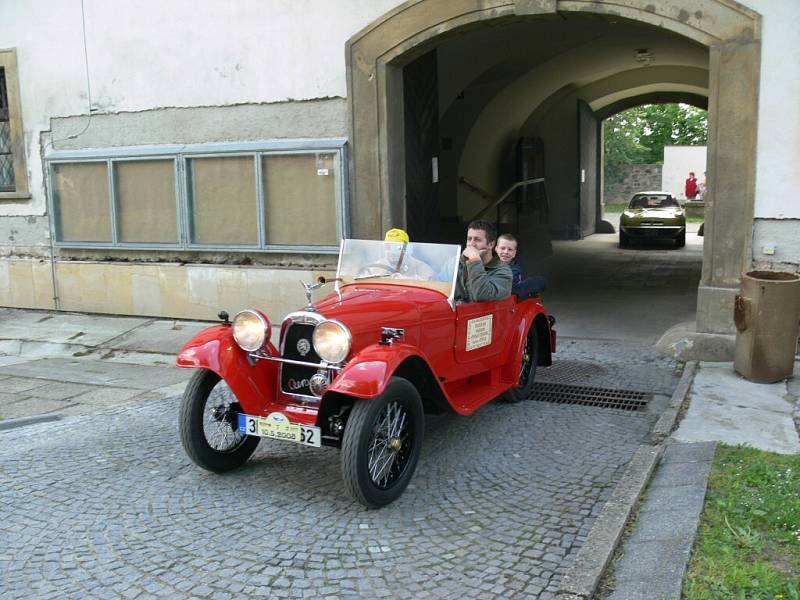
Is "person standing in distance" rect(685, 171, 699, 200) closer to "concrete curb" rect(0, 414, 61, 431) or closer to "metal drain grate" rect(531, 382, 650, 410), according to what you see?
"metal drain grate" rect(531, 382, 650, 410)

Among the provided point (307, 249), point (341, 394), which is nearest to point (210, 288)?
point (307, 249)

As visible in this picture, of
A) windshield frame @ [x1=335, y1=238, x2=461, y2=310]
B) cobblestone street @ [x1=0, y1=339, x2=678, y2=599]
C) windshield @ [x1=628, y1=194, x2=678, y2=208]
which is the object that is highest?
windshield @ [x1=628, y1=194, x2=678, y2=208]

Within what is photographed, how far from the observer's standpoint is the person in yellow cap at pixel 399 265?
5.27 m

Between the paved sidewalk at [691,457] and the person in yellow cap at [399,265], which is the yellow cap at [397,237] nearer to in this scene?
the person in yellow cap at [399,265]

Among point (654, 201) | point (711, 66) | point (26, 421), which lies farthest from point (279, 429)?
point (654, 201)

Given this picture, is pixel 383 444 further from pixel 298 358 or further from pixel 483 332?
pixel 483 332

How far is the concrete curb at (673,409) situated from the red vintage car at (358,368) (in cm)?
116

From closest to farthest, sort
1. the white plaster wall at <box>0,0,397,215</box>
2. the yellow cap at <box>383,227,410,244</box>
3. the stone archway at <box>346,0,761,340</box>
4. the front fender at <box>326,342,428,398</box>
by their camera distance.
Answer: the front fender at <box>326,342,428,398</box>
the yellow cap at <box>383,227,410,244</box>
the stone archway at <box>346,0,761,340</box>
the white plaster wall at <box>0,0,397,215</box>

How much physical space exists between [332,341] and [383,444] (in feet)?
2.10

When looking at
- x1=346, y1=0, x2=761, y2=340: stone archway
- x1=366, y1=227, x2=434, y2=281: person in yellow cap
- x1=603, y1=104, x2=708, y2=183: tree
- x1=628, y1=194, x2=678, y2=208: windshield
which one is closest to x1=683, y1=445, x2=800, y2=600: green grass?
x1=366, y1=227, x2=434, y2=281: person in yellow cap

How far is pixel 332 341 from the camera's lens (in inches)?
168

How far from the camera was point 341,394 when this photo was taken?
4262mm

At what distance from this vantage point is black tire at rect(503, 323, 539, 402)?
20.3 ft

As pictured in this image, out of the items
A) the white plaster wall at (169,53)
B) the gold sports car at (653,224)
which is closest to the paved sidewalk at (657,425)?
the white plaster wall at (169,53)
